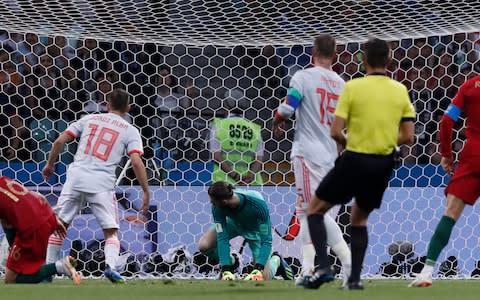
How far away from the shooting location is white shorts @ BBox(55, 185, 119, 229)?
33.0 feet

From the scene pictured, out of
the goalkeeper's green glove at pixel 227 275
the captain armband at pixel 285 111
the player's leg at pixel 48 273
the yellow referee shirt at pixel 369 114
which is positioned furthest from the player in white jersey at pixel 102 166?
the yellow referee shirt at pixel 369 114

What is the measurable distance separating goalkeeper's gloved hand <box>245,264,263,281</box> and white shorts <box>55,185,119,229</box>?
1.26 metres

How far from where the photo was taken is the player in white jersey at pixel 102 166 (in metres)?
9.93

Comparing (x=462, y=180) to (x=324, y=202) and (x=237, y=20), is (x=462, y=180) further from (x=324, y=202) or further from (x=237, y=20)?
(x=237, y=20)

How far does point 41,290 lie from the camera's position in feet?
24.9

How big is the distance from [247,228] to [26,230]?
2545mm

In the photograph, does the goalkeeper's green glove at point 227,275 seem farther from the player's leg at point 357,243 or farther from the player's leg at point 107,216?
the player's leg at point 357,243

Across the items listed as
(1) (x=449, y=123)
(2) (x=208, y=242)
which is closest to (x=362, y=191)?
(1) (x=449, y=123)

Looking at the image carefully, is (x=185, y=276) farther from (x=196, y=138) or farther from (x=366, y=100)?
(x=366, y=100)

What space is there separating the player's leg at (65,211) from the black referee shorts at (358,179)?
325 centimetres

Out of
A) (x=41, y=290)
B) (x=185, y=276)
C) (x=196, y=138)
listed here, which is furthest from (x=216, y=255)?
(x=41, y=290)

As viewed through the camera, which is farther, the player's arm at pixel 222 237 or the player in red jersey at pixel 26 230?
the player's arm at pixel 222 237

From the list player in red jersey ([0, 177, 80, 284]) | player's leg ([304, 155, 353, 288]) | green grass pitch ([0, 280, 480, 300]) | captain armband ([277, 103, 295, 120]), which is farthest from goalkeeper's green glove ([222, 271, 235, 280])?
player's leg ([304, 155, 353, 288])

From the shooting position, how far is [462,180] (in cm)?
852
